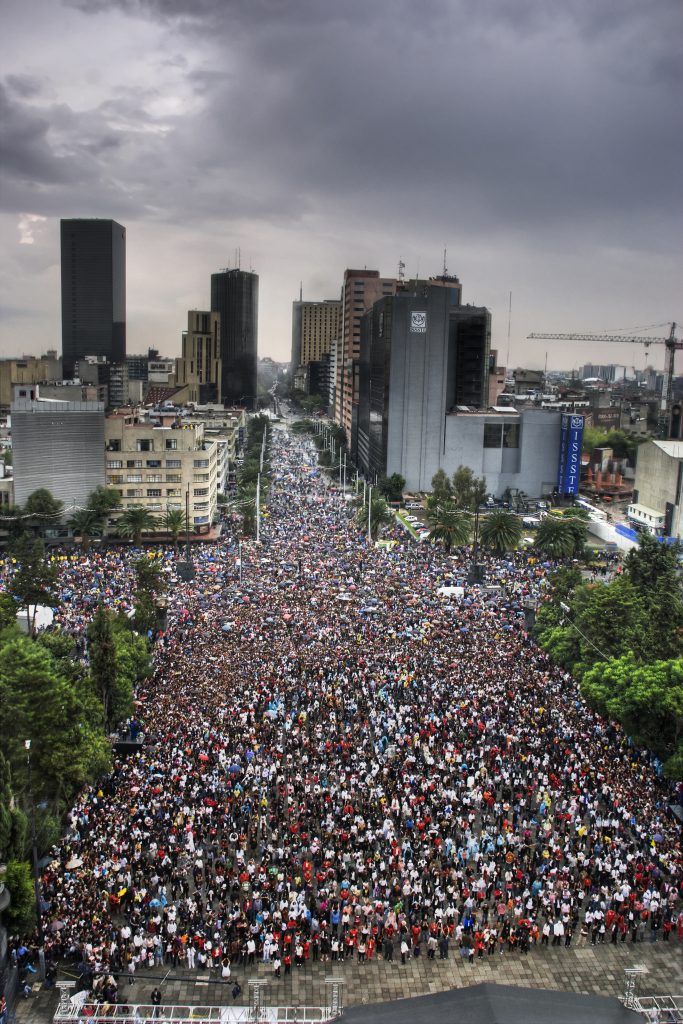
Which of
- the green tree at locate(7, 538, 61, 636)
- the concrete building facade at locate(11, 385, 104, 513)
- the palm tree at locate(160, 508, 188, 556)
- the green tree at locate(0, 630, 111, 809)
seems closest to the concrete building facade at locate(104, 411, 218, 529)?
the concrete building facade at locate(11, 385, 104, 513)

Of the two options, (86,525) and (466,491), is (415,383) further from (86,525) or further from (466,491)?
(86,525)

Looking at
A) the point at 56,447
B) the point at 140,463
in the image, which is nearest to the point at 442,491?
the point at 140,463

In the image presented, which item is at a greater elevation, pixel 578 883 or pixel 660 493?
pixel 660 493

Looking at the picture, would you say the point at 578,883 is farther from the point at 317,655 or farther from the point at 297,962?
the point at 317,655

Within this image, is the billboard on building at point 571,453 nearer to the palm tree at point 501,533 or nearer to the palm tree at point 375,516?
the palm tree at point 375,516

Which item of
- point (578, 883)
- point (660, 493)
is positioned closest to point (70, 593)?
point (578, 883)

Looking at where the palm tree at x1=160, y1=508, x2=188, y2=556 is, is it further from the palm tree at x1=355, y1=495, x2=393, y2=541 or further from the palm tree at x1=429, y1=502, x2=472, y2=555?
the palm tree at x1=429, y1=502, x2=472, y2=555
